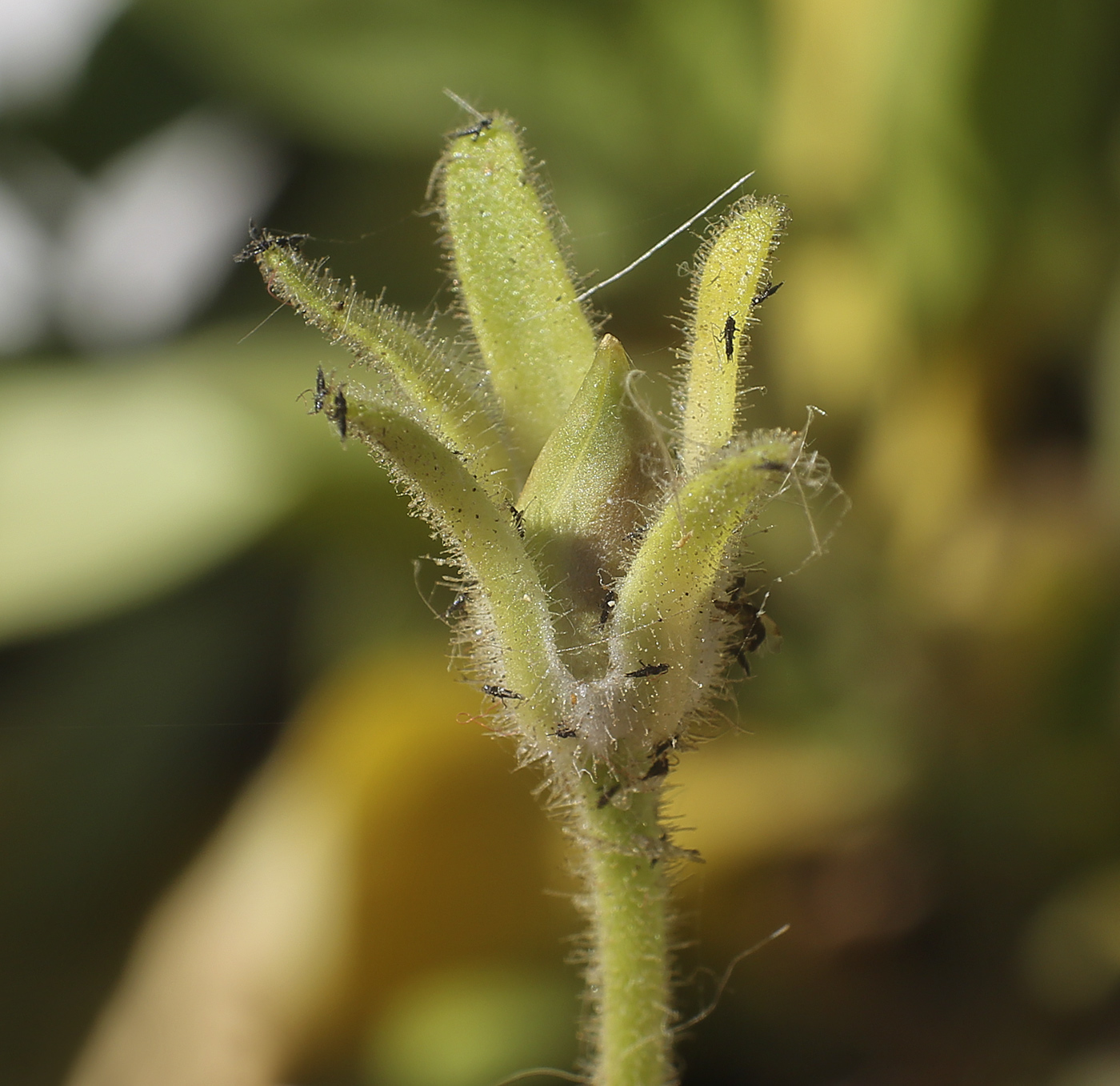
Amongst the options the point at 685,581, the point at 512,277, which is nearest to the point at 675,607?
the point at 685,581

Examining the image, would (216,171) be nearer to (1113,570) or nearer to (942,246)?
(942,246)

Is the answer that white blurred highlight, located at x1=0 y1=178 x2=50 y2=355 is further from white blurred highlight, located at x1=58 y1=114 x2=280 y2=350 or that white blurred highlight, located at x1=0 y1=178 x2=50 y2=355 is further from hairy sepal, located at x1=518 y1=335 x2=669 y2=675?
hairy sepal, located at x1=518 y1=335 x2=669 y2=675

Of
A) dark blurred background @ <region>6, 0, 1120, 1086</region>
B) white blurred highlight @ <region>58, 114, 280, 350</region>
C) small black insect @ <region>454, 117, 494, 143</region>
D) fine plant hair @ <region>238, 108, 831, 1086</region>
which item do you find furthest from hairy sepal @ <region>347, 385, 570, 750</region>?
white blurred highlight @ <region>58, 114, 280, 350</region>

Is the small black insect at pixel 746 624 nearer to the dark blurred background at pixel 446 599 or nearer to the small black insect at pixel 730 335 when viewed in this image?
the small black insect at pixel 730 335

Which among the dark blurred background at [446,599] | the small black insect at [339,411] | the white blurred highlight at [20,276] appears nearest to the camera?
the small black insect at [339,411]

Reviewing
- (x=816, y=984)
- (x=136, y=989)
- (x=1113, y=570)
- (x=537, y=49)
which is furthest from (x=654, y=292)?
(x=136, y=989)

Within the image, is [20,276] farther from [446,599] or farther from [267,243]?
[267,243]

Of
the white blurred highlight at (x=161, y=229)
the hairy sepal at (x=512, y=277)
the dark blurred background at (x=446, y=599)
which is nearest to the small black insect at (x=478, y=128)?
the hairy sepal at (x=512, y=277)

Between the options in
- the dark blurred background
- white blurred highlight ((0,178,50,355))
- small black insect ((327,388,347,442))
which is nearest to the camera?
small black insect ((327,388,347,442))
